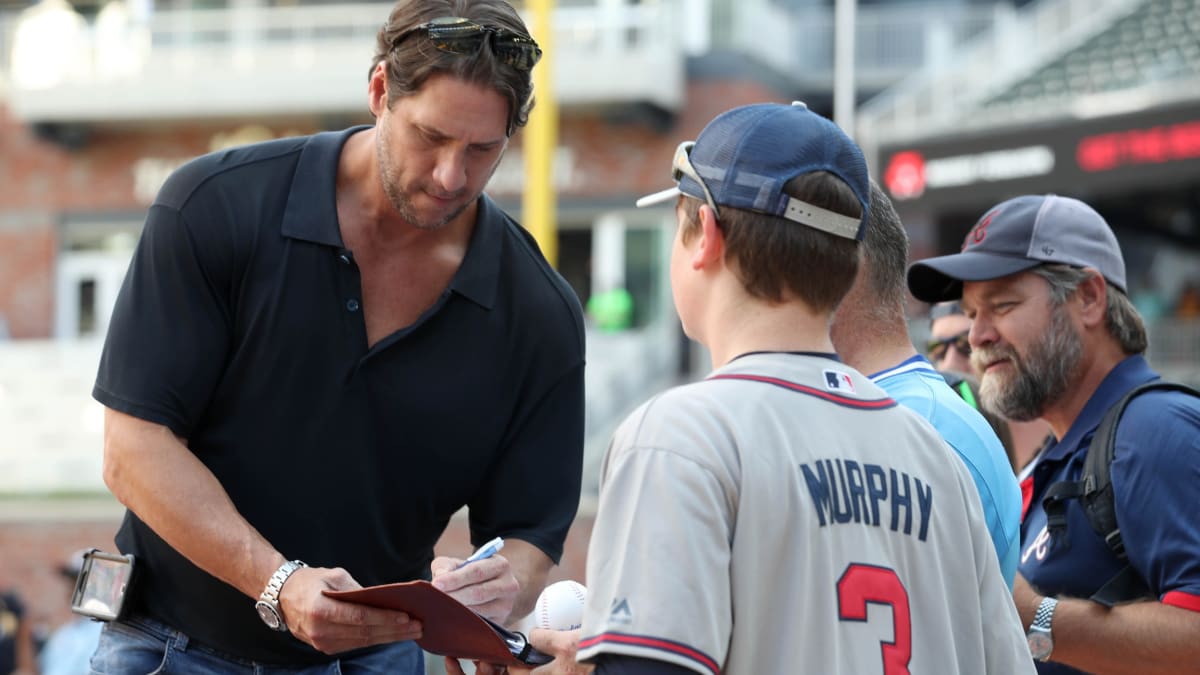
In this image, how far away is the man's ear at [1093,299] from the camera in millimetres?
3873

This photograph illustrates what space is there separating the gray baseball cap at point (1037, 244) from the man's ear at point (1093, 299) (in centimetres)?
3

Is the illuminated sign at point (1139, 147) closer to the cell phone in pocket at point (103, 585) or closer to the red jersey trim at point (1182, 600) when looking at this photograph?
the red jersey trim at point (1182, 600)

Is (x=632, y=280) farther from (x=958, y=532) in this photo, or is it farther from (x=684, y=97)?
(x=958, y=532)

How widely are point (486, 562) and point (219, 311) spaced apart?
835 mm

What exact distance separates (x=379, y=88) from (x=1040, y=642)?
206cm

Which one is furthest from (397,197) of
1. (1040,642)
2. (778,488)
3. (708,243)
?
(1040,642)

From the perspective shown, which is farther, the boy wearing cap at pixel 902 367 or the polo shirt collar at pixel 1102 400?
the polo shirt collar at pixel 1102 400

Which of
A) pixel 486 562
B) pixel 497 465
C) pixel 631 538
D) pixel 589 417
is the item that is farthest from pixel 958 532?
pixel 589 417

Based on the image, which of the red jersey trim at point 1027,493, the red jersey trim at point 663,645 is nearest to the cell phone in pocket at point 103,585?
the red jersey trim at point 663,645

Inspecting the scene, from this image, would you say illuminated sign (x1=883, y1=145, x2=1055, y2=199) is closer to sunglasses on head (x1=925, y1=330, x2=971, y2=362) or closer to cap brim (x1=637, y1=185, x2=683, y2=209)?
sunglasses on head (x1=925, y1=330, x2=971, y2=362)

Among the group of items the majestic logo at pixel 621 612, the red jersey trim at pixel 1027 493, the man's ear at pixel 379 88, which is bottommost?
the red jersey trim at pixel 1027 493

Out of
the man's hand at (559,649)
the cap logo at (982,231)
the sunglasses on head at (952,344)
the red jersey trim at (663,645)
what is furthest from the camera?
the sunglasses on head at (952,344)

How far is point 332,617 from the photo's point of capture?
2906mm

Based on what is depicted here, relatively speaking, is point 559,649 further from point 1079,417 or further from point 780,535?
point 1079,417
